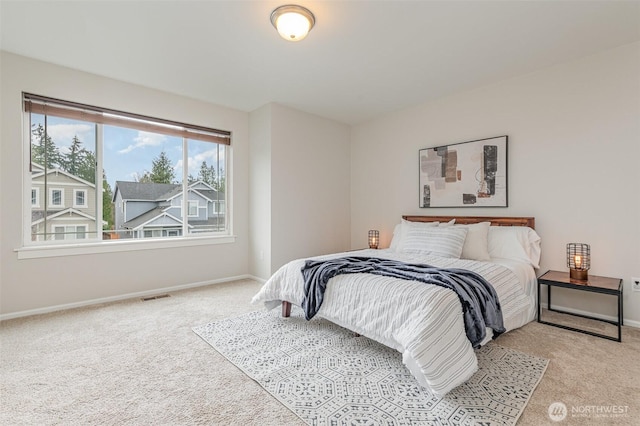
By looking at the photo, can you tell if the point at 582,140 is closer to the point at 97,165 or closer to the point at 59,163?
the point at 97,165

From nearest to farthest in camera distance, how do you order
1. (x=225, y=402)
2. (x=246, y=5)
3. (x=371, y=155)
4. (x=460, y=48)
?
(x=225, y=402), (x=246, y=5), (x=460, y=48), (x=371, y=155)

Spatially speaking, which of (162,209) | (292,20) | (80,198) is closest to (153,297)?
(162,209)

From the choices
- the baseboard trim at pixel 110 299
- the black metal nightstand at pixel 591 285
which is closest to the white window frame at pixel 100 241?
the baseboard trim at pixel 110 299

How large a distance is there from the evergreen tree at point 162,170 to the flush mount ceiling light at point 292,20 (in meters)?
2.54

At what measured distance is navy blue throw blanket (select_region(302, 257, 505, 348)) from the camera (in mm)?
1958

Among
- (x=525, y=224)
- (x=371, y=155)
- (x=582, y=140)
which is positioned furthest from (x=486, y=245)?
(x=371, y=155)

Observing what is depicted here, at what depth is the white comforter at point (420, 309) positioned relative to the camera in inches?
66.6

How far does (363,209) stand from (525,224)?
7.73 ft

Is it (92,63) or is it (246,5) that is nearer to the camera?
(246,5)

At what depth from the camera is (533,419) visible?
154cm

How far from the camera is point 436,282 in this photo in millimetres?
2055

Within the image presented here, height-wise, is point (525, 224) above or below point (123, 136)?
below

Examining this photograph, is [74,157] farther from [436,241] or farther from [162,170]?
[436,241]

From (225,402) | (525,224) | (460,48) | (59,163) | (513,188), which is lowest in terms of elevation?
(225,402)
